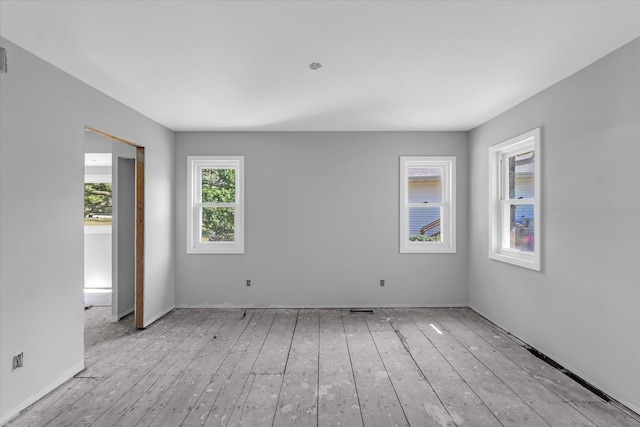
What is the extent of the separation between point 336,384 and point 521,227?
8.83ft

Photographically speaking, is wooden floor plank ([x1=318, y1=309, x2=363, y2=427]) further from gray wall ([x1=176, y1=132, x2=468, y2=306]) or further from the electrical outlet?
the electrical outlet

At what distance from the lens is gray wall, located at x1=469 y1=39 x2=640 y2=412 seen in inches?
92.7

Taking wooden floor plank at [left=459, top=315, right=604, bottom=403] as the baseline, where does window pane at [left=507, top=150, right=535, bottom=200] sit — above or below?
above

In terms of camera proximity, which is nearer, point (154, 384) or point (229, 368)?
point (154, 384)

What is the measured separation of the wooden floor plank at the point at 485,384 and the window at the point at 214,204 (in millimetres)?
2945

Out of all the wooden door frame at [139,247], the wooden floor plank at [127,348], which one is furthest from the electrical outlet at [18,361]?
the wooden door frame at [139,247]

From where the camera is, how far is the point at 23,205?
2.38 meters

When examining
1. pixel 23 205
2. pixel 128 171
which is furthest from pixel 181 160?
pixel 23 205

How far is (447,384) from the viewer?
2.69 m

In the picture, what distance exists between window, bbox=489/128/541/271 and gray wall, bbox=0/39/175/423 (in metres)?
4.19

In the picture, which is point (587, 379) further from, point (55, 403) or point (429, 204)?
point (55, 403)

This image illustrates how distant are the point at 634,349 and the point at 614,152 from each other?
1.37 metres

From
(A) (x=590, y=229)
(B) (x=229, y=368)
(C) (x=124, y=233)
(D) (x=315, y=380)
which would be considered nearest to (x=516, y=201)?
(A) (x=590, y=229)

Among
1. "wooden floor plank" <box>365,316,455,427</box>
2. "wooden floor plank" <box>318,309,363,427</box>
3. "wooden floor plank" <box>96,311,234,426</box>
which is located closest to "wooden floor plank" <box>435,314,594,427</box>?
"wooden floor plank" <box>365,316,455,427</box>
